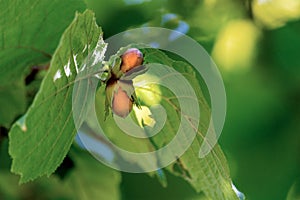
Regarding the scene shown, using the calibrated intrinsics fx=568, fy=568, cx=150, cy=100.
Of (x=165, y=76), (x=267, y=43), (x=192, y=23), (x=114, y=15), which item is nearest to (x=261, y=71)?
(x=267, y=43)

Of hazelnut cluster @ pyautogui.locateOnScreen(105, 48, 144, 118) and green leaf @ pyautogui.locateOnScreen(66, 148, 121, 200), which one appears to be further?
green leaf @ pyautogui.locateOnScreen(66, 148, 121, 200)

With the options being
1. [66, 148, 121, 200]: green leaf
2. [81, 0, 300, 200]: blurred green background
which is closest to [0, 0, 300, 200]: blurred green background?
[81, 0, 300, 200]: blurred green background

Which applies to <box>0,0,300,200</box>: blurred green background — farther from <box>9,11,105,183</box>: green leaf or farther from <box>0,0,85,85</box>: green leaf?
<box>9,11,105,183</box>: green leaf

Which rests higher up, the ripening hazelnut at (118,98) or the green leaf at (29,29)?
the green leaf at (29,29)

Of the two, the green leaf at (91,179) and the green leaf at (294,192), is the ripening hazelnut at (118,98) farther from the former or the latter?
the green leaf at (294,192)

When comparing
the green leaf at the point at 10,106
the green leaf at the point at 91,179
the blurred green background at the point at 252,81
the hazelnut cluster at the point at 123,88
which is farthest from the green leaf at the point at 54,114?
the blurred green background at the point at 252,81

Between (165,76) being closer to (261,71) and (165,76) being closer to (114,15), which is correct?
(114,15)
